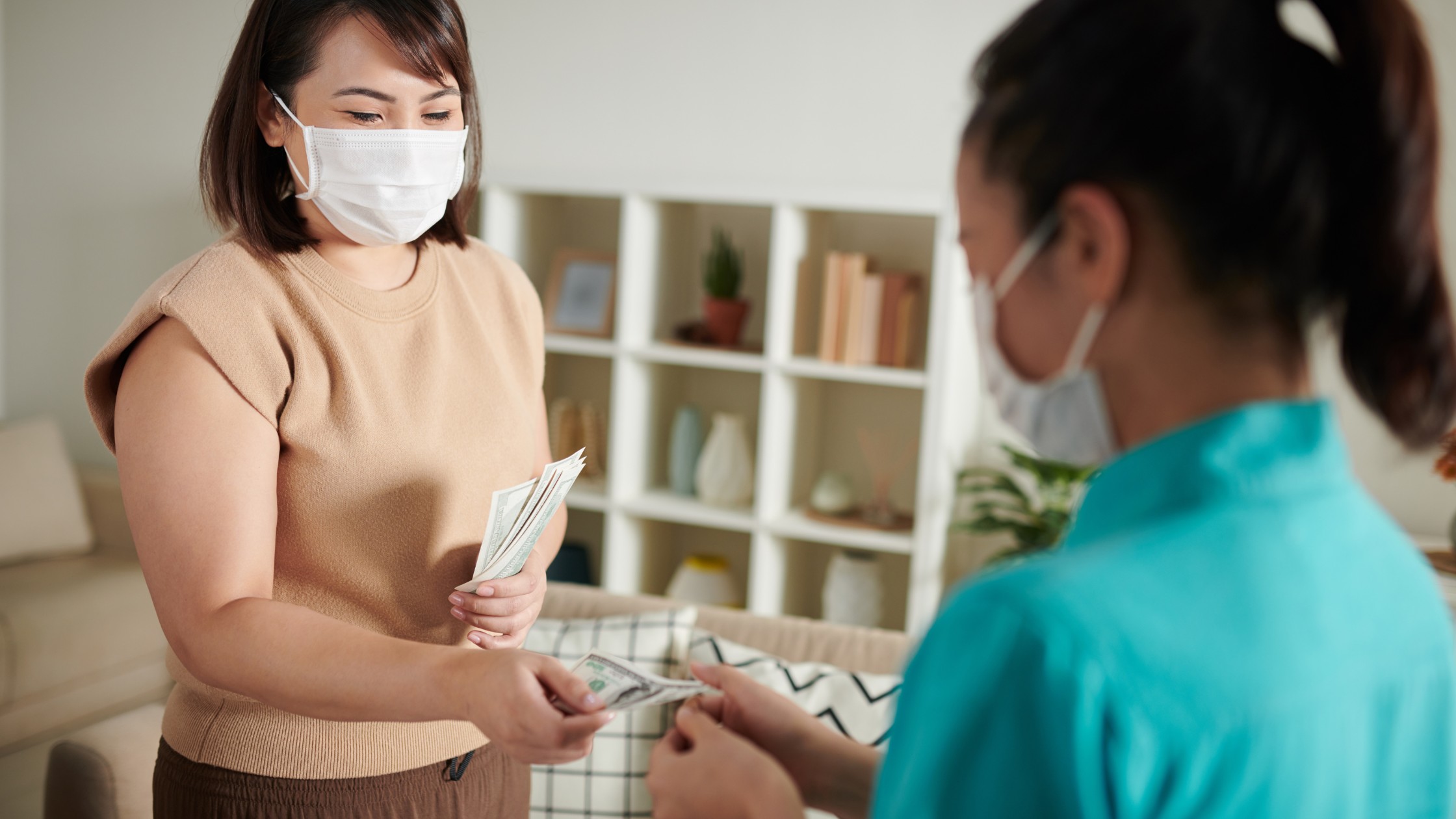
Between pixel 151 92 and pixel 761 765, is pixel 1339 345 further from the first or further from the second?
pixel 151 92

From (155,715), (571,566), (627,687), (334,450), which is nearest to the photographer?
(627,687)

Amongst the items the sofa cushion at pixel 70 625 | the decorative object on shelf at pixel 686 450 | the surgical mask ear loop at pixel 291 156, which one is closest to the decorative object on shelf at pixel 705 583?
the decorative object on shelf at pixel 686 450

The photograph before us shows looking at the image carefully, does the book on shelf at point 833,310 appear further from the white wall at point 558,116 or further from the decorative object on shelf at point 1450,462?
the decorative object on shelf at point 1450,462

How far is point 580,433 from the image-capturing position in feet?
10.9

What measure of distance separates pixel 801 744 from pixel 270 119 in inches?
32.3

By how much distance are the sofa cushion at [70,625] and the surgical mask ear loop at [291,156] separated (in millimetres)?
2250

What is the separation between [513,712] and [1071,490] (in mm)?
2310

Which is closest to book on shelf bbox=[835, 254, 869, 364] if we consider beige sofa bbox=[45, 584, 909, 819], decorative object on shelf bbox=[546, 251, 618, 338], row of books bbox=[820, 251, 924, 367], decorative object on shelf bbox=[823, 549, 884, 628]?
row of books bbox=[820, 251, 924, 367]

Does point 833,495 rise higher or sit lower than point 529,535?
lower

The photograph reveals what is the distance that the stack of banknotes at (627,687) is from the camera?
88cm

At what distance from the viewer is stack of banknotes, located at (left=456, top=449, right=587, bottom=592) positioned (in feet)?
3.58

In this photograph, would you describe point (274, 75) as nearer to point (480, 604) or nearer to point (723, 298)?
point (480, 604)

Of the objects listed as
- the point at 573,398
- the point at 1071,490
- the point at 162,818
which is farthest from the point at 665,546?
the point at 162,818

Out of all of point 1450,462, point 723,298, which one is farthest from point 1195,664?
point 723,298
